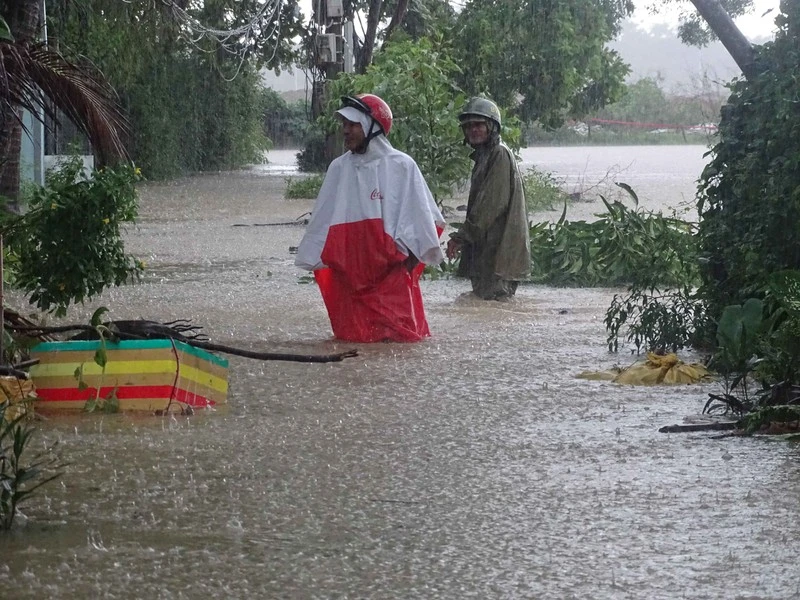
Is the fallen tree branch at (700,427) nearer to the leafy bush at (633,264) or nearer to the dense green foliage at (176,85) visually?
the leafy bush at (633,264)

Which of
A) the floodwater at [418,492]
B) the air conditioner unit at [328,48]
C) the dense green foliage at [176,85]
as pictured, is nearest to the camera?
the floodwater at [418,492]

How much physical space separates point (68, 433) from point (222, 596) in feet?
7.56

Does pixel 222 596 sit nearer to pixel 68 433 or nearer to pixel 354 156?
pixel 68 433

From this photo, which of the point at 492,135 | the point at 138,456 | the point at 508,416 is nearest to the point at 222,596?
the point at 138,456

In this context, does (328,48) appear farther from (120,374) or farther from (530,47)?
(120,374)

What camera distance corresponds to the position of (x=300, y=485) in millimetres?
5168

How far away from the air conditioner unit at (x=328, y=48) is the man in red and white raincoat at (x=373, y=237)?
14750mm

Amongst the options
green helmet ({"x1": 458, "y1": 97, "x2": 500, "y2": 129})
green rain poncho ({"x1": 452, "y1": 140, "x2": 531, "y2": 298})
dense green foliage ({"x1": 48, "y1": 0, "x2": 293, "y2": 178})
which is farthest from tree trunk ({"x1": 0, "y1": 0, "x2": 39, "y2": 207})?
dense green foliage ({"x1": 48, "y1": 0, "x2": 293, "y2": 178})

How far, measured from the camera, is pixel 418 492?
16.7 ft

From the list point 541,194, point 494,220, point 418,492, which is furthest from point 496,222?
point 541,194

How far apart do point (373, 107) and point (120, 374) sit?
299cm

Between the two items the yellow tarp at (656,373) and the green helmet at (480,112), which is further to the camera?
the green helmet at (480,112)

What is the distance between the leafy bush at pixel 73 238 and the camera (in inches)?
285

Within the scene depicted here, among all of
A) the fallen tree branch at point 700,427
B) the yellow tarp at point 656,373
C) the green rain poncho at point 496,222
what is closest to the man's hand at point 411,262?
the yellow tarp at point 656,373
